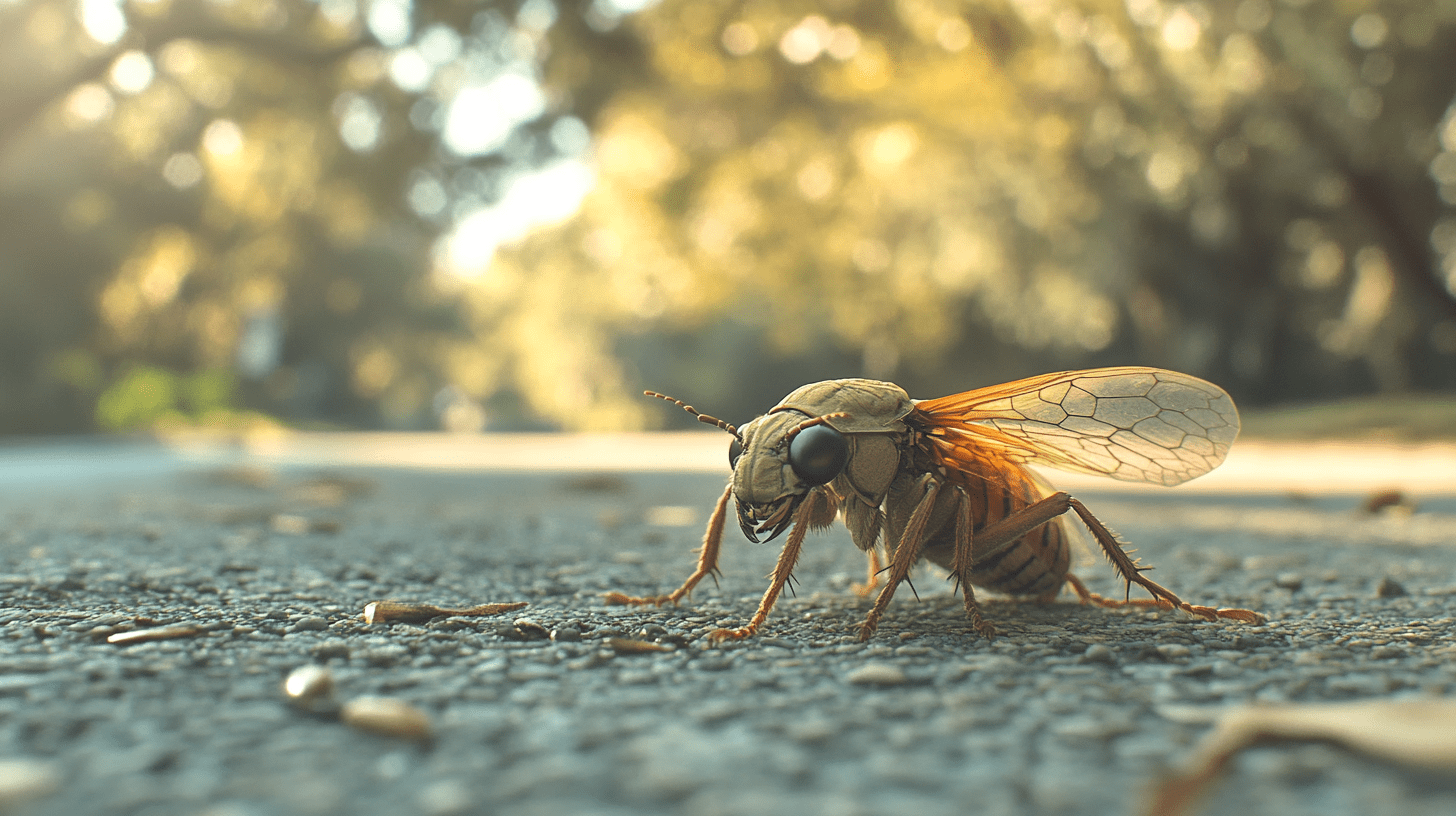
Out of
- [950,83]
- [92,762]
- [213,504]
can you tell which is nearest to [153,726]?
[92,762]

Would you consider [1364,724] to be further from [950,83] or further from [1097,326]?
[1097,326]

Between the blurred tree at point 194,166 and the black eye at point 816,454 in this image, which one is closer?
the black eye at point 816,454

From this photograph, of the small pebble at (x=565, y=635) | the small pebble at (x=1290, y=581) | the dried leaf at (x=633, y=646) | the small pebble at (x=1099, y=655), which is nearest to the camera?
the small pebble at (x=1099, y=655)

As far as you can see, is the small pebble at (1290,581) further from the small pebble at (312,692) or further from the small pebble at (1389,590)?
the small pebble at (312,692)

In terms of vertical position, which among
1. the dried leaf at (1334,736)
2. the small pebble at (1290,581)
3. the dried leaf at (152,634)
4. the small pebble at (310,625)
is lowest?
the small pebble at (1290,581)

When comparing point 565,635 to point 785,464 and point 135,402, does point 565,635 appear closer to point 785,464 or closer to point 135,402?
point 785,464

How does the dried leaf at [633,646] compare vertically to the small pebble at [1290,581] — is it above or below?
above

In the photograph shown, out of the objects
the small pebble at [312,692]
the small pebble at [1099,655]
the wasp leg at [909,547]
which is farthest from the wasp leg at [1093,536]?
the small pebble at [312,692]

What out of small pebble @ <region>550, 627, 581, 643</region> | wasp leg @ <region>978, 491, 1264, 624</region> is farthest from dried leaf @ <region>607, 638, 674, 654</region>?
wasp leg @ <region>978, 491, 1264, 624</region>
